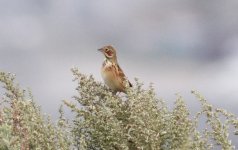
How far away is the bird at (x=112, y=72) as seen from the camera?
8.07 metres

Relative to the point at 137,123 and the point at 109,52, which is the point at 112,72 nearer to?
the point at 109,52

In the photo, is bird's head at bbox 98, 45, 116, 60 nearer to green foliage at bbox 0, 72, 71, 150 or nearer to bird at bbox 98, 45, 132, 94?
bird at bbox 98, 45, 132, 94

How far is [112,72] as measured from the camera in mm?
8367

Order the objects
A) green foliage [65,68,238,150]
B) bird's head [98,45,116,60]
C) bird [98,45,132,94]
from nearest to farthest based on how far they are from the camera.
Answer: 1. green foliage [65,68,238,150]
2. bird [98,45,132,94]
3. bird's head [98,45,116,60]

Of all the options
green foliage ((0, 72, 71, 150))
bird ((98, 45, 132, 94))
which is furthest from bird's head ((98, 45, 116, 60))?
green foliage ((0, 72, 71, 150))

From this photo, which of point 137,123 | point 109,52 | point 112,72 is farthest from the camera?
point 109,52

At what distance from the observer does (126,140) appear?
5926 millimetres

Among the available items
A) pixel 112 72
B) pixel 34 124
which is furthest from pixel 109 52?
pixel 34 124

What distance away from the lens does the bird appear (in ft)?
26.5

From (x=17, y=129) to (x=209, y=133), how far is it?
2317mm

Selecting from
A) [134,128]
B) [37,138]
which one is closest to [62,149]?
[37,138]

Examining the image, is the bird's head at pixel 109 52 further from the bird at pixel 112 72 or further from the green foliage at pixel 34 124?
the green foliage at pixel 34 124

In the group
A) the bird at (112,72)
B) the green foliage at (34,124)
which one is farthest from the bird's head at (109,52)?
the green foliage at (34,124)

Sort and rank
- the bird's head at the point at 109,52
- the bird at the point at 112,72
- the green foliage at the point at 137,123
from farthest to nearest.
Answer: the bird's head at the point at 109,52
the bird at the point at 112,72
the green foliage at the point at 137,123
